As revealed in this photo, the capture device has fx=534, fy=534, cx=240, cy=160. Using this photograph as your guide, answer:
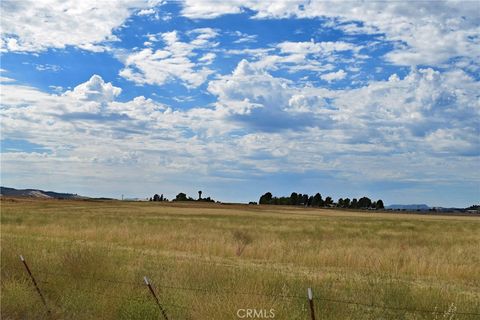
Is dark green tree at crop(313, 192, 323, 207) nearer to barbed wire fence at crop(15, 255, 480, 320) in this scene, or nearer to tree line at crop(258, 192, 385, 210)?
tree line at crop(258, 192, 385, 210)

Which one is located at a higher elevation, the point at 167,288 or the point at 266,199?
the point at 266,199

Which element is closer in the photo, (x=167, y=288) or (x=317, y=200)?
(x=167, y=288)

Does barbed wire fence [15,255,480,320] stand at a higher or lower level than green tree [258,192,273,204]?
lower

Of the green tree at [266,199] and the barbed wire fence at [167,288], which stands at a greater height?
the green tree at [266,199]

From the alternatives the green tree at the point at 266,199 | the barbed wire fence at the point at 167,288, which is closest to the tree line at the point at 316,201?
the green tree at the point at 266,199

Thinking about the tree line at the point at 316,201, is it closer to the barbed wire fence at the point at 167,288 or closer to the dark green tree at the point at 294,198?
the dark green tree at the point at 294,198

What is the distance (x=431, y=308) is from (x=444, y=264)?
9332 mm

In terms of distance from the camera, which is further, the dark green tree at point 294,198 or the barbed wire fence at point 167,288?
the dark green tree at point 294,198

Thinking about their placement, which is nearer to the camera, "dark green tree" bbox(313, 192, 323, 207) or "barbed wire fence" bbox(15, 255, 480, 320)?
"barbed wire fence" bbox(15, 255, 480, 320)

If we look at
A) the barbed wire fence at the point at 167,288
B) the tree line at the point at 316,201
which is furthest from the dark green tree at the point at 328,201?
the barbed wire fence at the point at 167,288

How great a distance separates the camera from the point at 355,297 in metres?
10.8

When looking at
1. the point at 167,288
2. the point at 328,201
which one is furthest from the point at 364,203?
the point at 167,288

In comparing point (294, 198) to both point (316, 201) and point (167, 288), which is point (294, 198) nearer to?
point (316, 201)

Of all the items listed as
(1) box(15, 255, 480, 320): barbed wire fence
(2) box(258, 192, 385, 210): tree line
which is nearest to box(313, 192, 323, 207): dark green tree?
(2) box(258, 192, 385, 210): tree line
